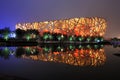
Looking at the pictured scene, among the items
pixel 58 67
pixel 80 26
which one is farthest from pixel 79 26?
pixel 58 67

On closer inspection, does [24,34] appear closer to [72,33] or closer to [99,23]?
[72,33]

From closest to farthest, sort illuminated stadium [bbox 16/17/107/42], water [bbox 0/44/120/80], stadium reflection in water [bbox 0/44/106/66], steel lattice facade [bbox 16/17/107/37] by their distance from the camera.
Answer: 1. water [bbox 0/44/120/80]
2. stadium reflection in water [bbox 0/44/106/66]
3. illuminated stadium [bbox 16/17/107/42]
4. steel lattice facade [bbox 16/17/107/37]

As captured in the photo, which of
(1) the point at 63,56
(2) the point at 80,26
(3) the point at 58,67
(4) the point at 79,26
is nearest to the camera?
(3) the point at 58,67

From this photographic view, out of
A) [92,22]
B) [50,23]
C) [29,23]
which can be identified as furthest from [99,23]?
[29,23]

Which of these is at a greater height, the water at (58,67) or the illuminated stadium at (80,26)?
the illuminated stadium at (80,26)

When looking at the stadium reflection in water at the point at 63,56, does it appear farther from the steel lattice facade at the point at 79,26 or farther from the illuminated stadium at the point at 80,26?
the steel lattice facade at the point at 79,26

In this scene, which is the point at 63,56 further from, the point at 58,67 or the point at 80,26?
the point at 80,26

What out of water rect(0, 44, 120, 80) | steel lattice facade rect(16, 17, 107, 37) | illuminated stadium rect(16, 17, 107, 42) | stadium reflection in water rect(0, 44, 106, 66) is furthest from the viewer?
steel lattice facade rect(16, 17, 107, 37)

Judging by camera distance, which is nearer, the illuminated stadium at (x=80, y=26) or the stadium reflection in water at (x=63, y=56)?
the stadium reflection in water at (x=63, y=56)

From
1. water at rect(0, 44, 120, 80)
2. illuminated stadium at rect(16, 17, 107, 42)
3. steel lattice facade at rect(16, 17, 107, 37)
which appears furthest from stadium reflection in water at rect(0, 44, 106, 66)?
steel lattice facade at rect(16, 17, 107, 37)

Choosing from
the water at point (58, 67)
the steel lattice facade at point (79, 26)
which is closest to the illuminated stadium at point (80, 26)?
the steel lattice facade at point (79, 26)

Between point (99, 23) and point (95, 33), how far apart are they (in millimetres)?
5265

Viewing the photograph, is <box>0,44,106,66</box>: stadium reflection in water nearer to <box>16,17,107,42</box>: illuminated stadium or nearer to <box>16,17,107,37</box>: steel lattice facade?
<box>16,17,107,42</box>: illuminated stadium

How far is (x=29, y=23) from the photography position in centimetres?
14000
